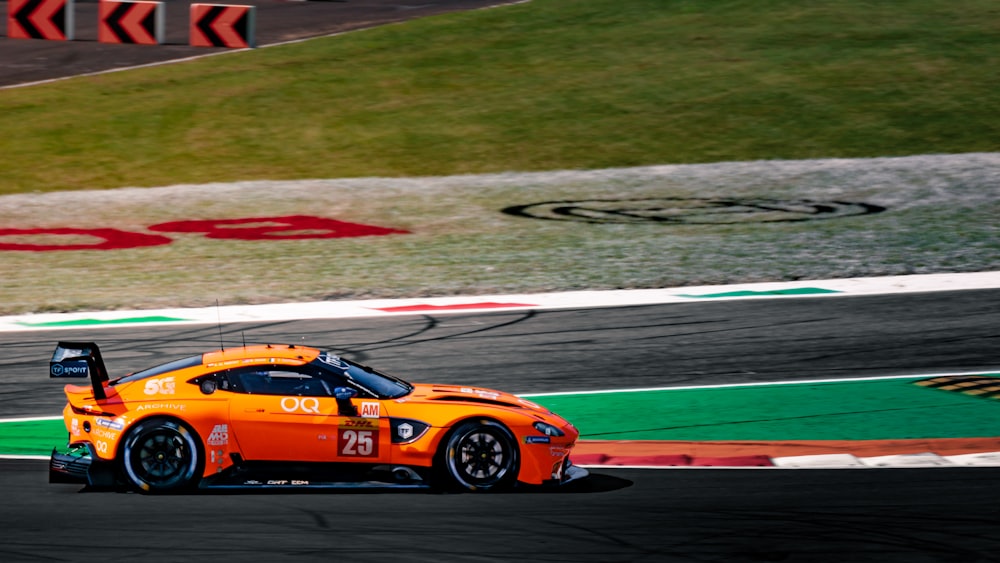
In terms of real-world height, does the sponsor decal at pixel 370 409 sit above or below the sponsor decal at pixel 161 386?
below

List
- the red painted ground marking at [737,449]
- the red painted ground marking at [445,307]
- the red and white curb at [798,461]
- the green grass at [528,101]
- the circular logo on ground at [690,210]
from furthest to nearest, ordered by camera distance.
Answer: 1. the green grass at [528,101]
2. the circular logo on ground at [690,210]
3. the red painted ground marking at [445,307]
4. the red painted ground marking at [737,449]
5. the red and white curb at [798,461]

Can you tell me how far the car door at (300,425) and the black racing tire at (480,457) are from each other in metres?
0.50

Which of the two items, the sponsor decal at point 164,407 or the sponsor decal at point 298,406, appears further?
the sponsor decal at point 298,406

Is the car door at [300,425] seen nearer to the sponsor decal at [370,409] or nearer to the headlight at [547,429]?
the sponsor decal at [370,409]

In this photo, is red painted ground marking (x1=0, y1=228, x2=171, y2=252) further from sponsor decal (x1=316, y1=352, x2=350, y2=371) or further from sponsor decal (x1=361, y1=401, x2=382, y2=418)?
sponsor decal (x1=361, y1=401, x2=382, y2=418)

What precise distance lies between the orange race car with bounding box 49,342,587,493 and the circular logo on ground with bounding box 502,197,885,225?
1507 cm

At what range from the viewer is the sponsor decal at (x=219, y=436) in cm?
1041

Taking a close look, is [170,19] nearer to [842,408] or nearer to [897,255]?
[897,255]

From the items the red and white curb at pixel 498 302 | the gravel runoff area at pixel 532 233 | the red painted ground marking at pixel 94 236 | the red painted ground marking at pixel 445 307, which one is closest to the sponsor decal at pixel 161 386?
the red and white curb at pixel 498 302

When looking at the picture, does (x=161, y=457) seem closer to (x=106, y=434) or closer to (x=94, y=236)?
(x=106, y=434)

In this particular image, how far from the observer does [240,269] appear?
21844 millimetres

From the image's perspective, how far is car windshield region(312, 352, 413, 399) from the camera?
10.8 m

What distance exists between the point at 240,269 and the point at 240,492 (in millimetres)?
11552

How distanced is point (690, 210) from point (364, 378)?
16.3m
